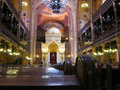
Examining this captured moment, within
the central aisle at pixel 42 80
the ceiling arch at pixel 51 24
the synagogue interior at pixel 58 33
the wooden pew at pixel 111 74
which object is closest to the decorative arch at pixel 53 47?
the synagogue interior at pixel 58 33

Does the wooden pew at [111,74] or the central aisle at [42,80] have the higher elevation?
the central aisle at [42,80]

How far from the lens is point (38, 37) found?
3006 cm

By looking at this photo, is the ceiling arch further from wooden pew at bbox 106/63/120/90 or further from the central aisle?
the central aisle

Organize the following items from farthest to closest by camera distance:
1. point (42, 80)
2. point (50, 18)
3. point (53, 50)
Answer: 1. point (50, 18)
2. point (53, 50)
3. point (42, 80)

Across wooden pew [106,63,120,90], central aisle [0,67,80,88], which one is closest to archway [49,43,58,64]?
wooden pew [106,63,120,90]

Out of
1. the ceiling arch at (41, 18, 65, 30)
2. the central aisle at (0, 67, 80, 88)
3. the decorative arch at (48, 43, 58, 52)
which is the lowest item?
the central aisle at (0, 67, 80, 88)

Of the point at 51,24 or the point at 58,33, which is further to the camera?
the point at 51,24

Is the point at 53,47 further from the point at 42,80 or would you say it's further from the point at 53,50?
the point at 42,80

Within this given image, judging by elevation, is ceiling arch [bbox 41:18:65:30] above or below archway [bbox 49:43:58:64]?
above

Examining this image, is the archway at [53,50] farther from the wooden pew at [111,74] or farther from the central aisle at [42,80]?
the central aisle at [42,80]

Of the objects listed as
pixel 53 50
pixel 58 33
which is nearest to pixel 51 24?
pixel 58 33

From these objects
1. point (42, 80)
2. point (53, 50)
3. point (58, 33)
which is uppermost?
point (58, 33)

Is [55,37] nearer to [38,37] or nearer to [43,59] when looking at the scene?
[38,37]

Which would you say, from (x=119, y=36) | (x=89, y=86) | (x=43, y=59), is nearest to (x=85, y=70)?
(x=89, y=86)
